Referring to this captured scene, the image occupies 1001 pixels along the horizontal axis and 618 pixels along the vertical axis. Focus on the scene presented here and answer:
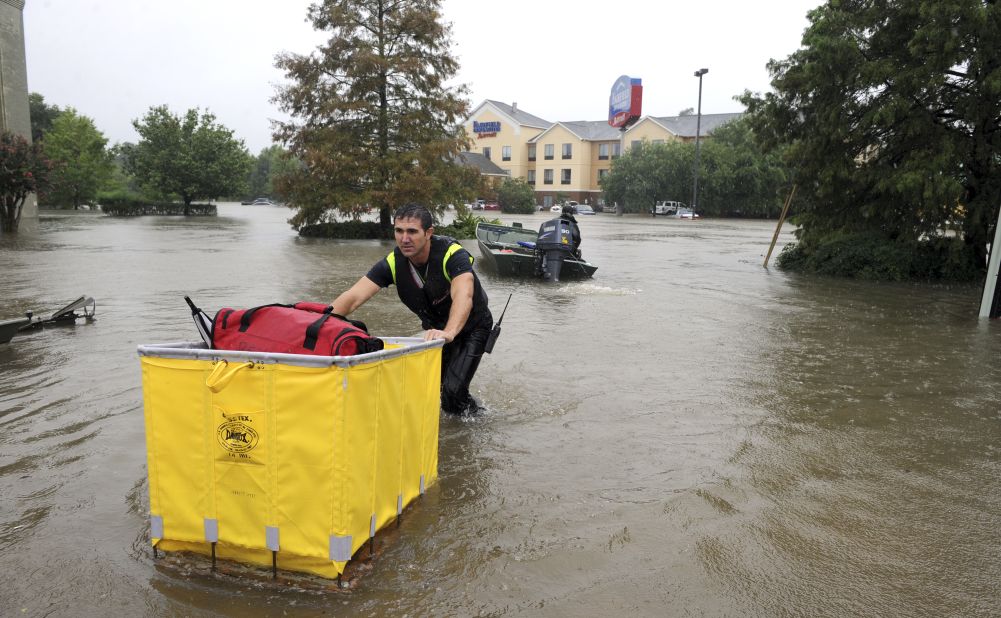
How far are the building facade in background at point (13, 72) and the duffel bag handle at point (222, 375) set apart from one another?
32.3 metres

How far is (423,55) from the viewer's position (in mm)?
31031

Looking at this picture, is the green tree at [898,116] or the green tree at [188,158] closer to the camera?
the green tree at [898,116]

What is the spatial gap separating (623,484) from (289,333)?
2400 millimetres

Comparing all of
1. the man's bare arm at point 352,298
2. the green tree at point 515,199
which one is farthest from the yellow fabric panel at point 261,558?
the green tree at point 515,199

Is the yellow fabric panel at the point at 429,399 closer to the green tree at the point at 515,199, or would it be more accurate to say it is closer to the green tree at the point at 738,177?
the green tree at the point at 738,177

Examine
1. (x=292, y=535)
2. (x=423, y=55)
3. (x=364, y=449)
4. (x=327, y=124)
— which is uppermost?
(x=423, y=55)

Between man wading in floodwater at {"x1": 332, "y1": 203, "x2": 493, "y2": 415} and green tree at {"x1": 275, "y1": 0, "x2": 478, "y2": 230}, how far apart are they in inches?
977

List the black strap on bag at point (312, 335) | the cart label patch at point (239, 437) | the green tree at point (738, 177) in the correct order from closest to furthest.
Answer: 1. the cart label patch at point (239, 437)
2. the black strap on bag at point (312, 335)
3. the green tree at point (738, 177)

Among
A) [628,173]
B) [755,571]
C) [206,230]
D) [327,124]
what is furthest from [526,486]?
[628,173]

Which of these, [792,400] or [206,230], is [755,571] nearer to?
[792,400]

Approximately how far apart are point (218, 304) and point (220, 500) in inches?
371

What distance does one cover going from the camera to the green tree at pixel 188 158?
48.6 meters

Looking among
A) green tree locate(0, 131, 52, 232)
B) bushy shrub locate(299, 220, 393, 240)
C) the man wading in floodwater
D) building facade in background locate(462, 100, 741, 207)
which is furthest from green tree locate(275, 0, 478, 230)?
building facade in background locate(462, 100, 741, 207)

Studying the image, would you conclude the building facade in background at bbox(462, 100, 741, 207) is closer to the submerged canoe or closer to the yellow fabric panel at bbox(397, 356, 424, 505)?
the submerged canoe
